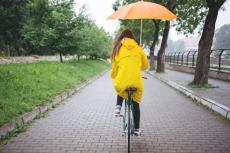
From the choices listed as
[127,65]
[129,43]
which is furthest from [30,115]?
[129,43]

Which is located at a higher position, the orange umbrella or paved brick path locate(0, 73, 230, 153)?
the orange umbrella

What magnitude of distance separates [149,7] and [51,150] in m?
3.77

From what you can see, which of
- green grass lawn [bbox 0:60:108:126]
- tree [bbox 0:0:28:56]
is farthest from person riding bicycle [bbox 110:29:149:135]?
tree [bbox 0:0:28:56]

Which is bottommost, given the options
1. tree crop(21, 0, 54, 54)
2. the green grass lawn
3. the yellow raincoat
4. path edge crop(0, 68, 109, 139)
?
path edge crop(0, 68, 109, 139)

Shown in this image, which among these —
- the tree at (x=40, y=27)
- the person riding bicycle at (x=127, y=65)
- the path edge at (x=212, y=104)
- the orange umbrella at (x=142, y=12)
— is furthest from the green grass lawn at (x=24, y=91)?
the tree at (x=40, y=27)

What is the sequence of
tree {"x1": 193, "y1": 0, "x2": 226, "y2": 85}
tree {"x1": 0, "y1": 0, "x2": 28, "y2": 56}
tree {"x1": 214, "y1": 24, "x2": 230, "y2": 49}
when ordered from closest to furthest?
tree {"x1": 193, "y1": 0, "x2": 226, "y2": 85} → tree {"x1": 0, "y1": 0, "x2": 28, "y2": 56} → tree {"x1": 214, "y1": 24, "x2": 230, "y2": 49}

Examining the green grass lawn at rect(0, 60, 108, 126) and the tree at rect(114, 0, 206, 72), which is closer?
the green grass lawn at rect(0, 60, 108, 126)

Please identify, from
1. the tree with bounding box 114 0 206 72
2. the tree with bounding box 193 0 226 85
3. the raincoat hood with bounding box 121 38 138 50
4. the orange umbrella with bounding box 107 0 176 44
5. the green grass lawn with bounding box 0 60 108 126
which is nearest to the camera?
the raincoat hood with bounding box 121 38 138 50

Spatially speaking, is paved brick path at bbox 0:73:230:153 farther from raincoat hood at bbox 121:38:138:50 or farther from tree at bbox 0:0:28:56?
tree at bbox 0:0:28:56

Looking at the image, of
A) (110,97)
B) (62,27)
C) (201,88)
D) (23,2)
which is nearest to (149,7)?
(110,97)

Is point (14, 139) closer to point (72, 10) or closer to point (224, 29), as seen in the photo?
point (72, 10)

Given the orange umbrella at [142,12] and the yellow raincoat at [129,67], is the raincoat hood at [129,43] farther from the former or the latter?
the orange umbrella at [142,12]

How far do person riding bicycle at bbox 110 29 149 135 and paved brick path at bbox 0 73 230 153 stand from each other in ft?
2.87

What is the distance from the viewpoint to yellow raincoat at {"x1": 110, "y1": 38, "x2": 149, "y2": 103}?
16.7 ft
